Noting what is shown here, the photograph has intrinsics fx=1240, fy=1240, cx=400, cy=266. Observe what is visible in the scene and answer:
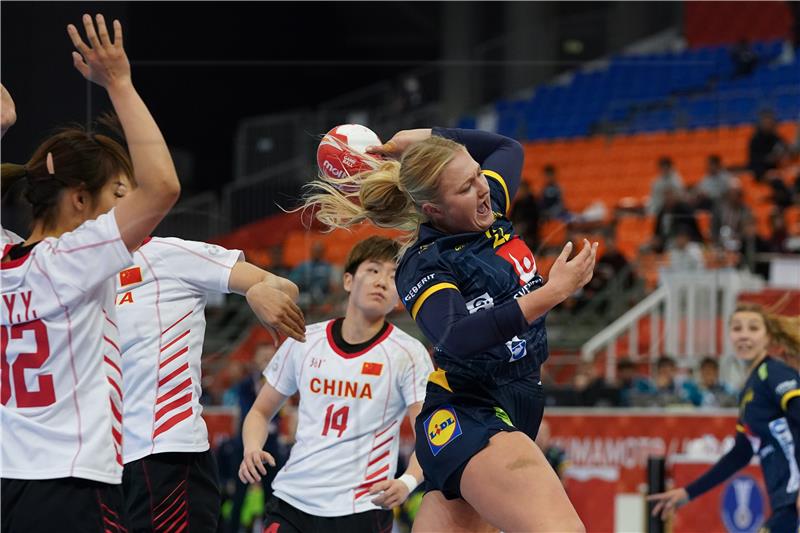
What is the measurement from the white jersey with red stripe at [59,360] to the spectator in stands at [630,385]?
7011 mm

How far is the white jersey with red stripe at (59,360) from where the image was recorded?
291 cm

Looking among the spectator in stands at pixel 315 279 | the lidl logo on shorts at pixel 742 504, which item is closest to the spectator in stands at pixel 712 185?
the lidl logo on shorts at pixel 742 504

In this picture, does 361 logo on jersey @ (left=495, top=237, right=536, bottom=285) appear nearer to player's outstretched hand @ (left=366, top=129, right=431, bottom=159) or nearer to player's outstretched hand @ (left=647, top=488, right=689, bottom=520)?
player's outstretched hand @ (left=366, top=129, right=431, bottom=159)

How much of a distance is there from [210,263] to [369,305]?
0.95m

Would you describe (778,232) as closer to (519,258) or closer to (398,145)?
(398,145)

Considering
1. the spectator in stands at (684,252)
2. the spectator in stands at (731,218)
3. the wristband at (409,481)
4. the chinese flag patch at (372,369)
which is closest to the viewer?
the wristband at (409,481)

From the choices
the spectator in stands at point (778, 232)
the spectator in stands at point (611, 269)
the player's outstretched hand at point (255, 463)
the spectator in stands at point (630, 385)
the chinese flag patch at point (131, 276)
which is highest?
the chinese flag patch at point (131, 276)

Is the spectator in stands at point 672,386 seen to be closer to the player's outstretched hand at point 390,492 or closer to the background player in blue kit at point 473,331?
the player's outstretched hand at point 390,492

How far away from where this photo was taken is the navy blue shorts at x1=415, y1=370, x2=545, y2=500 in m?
3.50

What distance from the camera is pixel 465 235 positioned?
3684 mm

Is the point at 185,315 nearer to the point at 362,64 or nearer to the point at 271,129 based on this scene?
the point at 362,64

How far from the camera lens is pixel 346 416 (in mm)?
4707

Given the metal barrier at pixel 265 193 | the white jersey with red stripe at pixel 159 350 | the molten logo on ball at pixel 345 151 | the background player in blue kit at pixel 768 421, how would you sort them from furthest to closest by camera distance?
the background player in blue kit at pixel 768 421 → the metal barrier at pixel 265 193 → the molten logo on ball at pixel 345 151 → the white jersey with red stripe at pixel 159 350

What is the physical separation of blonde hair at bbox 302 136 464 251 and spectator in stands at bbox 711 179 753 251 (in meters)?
4.79
